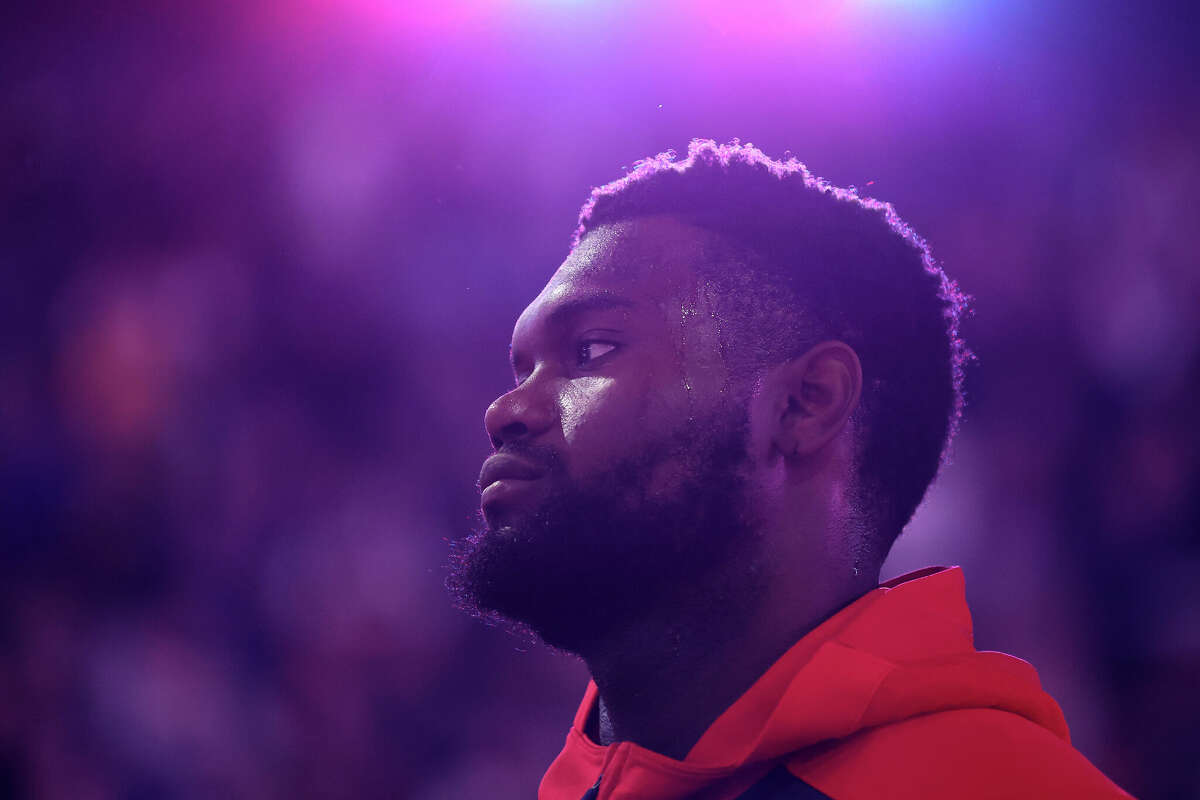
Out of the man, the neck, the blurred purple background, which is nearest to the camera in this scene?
the man

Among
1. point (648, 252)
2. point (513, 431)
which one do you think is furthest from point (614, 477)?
point (648, 252)

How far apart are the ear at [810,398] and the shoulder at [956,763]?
463 mm

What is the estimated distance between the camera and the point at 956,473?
10.3ft

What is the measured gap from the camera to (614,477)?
1.41 m

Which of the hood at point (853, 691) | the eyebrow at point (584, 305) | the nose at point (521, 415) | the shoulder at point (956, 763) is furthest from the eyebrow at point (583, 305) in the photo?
the shoulder at point (956, 763)

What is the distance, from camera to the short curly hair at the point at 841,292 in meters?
1.56

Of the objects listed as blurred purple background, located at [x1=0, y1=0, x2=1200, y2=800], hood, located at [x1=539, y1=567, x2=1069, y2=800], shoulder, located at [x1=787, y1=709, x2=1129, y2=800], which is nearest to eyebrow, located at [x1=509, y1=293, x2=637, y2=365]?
hood, located at [x1=539, y1=567, x2=1069, y2=800]

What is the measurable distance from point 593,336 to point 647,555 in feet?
1.17

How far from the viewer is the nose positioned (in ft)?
4.83

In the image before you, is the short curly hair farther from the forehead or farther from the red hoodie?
the red hoodie

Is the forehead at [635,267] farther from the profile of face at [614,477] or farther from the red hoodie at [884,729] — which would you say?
the red hoodie at [884,729]

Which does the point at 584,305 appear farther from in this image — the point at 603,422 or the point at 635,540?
the point at 635,540

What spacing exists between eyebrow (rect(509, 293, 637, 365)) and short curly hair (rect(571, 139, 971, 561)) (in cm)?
15

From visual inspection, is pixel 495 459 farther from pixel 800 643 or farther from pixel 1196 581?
pixel 1196 581
